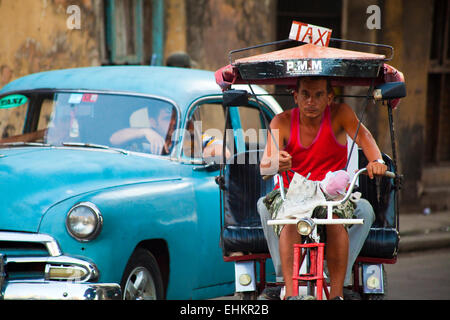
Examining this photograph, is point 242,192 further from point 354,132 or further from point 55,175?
point 55,175

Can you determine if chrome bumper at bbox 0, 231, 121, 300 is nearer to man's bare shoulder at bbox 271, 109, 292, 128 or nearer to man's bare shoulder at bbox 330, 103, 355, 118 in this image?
man's bare shoulder at bbox 271, 109, 292, 128

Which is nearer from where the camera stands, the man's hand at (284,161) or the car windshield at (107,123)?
the man's hand at (284,161)

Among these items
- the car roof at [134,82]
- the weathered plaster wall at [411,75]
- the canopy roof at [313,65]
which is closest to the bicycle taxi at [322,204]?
the canopy roof at [313,65]

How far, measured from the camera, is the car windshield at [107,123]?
6.13 m

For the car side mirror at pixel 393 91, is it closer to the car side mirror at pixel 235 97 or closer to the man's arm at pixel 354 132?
the man's arm at pixel 354 132

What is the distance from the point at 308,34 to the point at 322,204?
96 centimetres

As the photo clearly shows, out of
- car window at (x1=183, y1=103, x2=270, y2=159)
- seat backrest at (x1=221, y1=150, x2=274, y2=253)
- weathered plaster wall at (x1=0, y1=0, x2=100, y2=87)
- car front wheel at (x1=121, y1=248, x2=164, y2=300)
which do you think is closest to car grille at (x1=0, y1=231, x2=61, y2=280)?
car front wheel at (x1=121, y1=248, x2=164, y2=300)

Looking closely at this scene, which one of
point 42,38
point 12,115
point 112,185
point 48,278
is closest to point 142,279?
point 112,185

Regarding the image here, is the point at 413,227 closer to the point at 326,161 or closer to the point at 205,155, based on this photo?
the point at 205,155

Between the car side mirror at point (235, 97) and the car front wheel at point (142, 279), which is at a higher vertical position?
the car side mirror at point (235, 97)

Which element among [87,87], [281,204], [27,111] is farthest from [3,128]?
[281,204]

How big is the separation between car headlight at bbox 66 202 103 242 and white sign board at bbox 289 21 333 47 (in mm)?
1501

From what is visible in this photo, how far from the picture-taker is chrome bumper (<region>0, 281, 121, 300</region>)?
489 centimetres
